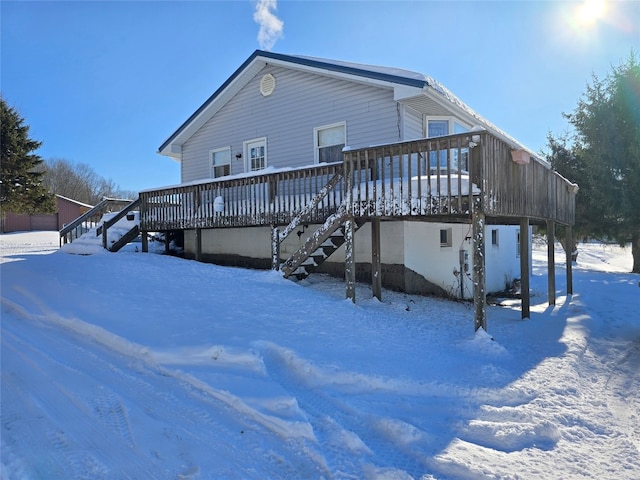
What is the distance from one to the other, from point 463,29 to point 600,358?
314 inches

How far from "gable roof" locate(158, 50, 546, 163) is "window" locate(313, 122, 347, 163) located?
1.34 meters

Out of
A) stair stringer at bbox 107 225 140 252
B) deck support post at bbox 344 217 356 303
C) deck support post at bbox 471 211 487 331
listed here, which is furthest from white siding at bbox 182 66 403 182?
deck support post at bbox 471 211 487 331

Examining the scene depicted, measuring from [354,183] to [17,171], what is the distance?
1976 centimetres

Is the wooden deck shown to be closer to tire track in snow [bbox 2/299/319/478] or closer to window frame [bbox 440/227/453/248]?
window frame [bbox 440/227/453/248]

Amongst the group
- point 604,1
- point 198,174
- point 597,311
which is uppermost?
point 604,1

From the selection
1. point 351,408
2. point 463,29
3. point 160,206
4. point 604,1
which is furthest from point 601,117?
point 351,408

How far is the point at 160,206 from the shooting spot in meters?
12.5

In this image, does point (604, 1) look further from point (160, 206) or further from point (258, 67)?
point (160, 206)

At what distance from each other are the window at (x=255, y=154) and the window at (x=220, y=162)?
2.98ft

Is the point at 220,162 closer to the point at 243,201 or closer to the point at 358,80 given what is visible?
the point at 243,201

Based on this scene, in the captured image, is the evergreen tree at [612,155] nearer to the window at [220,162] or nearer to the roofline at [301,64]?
the roofline at [301,64]

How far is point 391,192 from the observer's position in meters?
7.43

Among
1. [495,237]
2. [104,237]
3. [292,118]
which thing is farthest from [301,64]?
[495,237]

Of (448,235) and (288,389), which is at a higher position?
(448,235)
